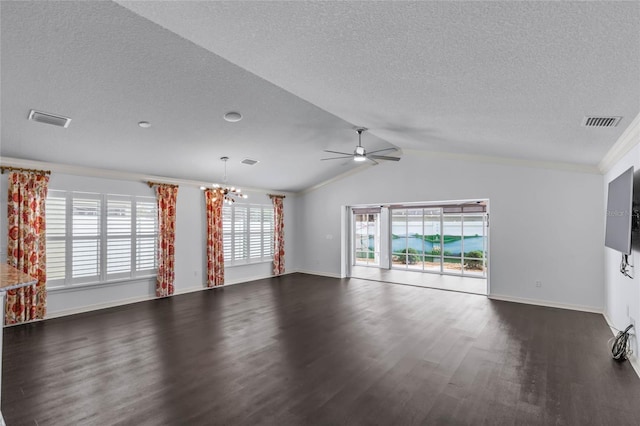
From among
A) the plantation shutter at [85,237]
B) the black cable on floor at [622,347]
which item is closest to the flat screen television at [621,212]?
the black cable on floor at [622,347]

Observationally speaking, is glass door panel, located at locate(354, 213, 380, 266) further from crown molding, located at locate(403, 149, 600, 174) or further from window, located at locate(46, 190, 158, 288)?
window, located at locate(46, 190, 158, 288)

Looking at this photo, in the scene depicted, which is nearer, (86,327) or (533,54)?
(533,54)

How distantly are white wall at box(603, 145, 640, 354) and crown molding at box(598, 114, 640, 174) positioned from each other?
0.18 feet

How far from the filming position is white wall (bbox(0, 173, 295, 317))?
209 inches

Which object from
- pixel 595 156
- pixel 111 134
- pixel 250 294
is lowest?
pixel 250 294

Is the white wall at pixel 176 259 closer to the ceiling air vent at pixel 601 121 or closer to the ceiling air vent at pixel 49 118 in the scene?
the ceiling air vent at pixel 49 118

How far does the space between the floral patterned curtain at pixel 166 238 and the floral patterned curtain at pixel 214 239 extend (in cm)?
84

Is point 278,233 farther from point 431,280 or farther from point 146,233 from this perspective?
point 431,280

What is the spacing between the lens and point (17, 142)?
14.3ft

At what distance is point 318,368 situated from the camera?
11.0 feet

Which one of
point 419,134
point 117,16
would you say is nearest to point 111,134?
point 117,16

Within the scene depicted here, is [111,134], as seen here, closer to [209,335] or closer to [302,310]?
[209,335]

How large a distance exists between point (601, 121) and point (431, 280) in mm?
6024

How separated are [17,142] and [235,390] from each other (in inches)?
179
